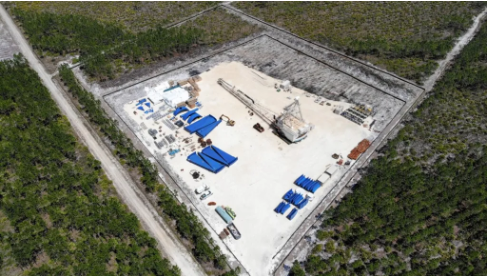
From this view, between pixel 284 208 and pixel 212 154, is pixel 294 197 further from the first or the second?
pixel 212 154

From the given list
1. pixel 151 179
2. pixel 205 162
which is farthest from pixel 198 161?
pixel 151 179

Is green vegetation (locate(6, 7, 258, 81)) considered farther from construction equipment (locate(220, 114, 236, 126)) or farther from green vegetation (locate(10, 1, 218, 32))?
construction equipment (locate(220, 114, 236, 126))

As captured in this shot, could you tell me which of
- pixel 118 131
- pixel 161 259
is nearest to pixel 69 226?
pixel 161 259

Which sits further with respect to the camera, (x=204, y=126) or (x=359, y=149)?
(x=204, y=126)

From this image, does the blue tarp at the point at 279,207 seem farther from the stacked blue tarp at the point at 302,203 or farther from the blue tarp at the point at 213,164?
the blue tarp at the point at 213,164

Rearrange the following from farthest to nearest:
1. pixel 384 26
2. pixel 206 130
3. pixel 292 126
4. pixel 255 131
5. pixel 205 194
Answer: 1. pixel 384 26
2. pixel 255 131
3. pixel 206 130
4. pixel 292 126
5. pixel 205 194

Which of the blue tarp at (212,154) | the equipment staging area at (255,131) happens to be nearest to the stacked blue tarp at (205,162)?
the equipment staging area at (255,131)

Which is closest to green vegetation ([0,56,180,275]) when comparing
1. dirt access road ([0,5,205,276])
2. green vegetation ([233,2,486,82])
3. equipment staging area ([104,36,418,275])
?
dirt access road ([0,5,205,276])
